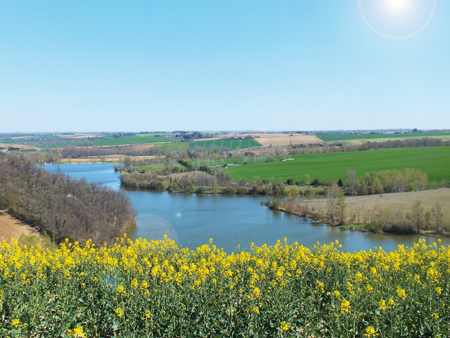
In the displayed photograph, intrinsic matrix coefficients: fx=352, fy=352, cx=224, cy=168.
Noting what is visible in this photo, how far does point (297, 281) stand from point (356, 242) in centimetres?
2258

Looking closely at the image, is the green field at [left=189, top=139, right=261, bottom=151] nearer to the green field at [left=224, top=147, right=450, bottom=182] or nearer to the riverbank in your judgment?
the green field at [left=224, top=147, right=450, bottom=182]

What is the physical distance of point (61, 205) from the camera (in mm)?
27969

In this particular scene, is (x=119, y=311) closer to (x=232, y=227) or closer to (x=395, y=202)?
(x=232, y=227)

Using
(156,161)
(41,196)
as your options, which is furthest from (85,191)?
(156,161)

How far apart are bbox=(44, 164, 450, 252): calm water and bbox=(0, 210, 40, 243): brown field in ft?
25.2

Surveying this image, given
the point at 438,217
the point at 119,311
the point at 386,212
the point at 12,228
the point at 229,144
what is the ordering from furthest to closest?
the point at 229,144
the point at 386,212
the point at 438,217
the point at 12,228
the point at 119,311

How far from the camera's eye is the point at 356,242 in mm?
27391

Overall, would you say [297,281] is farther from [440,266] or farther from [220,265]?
[440,266]

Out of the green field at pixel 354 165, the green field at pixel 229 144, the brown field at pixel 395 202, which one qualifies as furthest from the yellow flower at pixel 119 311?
the green field at pixel 229 144

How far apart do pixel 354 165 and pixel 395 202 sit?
24.8 m

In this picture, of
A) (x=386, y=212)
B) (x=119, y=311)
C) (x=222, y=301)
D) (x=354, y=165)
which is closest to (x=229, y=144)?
(x=354, y=165)

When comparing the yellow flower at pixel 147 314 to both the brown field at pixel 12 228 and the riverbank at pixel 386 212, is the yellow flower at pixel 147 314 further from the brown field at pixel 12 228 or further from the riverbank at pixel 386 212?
the riverbank at pixel 386 212

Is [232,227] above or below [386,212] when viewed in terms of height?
below

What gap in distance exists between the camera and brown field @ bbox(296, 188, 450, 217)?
35.1 metres
